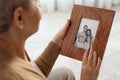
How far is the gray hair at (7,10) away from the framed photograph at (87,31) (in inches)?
16.9

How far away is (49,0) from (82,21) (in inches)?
58.2

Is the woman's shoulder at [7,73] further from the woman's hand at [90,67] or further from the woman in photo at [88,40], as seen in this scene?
the woman in photo at [88,40]

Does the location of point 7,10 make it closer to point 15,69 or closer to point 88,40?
point 15,69

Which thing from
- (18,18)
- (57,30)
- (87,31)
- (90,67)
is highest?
(18,18)

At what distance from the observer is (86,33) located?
1.10m

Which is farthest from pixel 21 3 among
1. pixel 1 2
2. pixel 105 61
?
pixel 105 61

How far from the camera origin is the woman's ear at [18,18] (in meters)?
0.70

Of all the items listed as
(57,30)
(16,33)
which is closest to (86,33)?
(16,33)

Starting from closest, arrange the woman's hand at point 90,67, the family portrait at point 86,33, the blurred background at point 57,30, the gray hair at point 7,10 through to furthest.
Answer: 1. the gray hair at point 7,10
2. the woman's hand at point 90,67
3. the family portrait at point 86,33
4. the blurred background at point 57,30

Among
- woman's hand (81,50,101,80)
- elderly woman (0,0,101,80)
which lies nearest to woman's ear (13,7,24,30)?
elderly woman (0,0,101,80)

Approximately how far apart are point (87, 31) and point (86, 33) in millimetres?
11

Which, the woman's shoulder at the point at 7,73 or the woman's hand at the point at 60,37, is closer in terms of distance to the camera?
the woman's shoulder at the point at 7,73

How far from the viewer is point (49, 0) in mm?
2541

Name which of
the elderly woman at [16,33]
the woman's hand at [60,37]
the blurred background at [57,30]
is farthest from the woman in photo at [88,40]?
the blurred background at [57,30]
